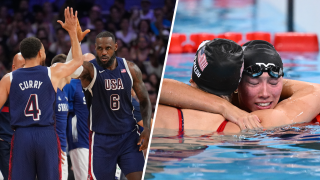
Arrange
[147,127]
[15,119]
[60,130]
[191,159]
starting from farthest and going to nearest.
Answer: [60,130]
[147,127]
[15,119]
[191,159]

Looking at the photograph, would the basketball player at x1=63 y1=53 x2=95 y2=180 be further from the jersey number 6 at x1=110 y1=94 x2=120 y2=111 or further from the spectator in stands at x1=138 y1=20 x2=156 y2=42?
the spectator in stands at x1=138 y1=20 x2=156 y2=42

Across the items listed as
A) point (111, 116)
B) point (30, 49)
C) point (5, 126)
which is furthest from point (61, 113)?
point (30, 49)

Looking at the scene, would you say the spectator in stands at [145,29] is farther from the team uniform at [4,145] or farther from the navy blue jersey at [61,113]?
the team uniform at [4,145]

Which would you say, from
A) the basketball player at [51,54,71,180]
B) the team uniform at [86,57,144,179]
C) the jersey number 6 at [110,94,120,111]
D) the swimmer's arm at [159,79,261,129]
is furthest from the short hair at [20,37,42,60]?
the swimmer's arm at [159,79,261,129]

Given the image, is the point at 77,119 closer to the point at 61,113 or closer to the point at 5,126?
the point at 61,113

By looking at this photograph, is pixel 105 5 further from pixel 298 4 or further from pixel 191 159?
pixel 191 159

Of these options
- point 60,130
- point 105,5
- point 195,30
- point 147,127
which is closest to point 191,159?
point 147,127

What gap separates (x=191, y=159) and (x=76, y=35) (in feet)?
5.95

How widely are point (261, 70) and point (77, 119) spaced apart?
295cm

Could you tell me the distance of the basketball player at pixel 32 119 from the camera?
380cm

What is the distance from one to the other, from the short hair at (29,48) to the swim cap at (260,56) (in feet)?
6.80

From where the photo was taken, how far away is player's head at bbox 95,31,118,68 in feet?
14.1

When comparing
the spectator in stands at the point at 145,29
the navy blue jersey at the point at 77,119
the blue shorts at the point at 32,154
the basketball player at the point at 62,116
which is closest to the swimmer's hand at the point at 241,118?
the blue shorts at the point at 32,154

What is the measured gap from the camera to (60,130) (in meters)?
5.26
